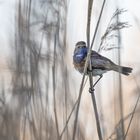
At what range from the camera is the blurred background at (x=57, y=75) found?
1.63 meters

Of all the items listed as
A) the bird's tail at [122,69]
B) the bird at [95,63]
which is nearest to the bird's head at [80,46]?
the bird at [95,63]

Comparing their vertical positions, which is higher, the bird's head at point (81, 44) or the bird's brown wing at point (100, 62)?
the bird's head at point (81, 44)

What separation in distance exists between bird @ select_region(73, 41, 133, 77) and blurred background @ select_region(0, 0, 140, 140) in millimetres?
16

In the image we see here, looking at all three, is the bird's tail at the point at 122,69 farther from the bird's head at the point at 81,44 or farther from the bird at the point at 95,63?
the bird's head at the point at 81,44

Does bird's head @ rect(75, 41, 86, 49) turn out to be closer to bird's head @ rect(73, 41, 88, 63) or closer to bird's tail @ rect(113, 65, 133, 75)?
bird's head @ rect(73, 41, 88, 63)

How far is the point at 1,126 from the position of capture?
1697mm

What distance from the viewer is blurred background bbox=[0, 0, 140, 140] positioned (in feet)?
5.36

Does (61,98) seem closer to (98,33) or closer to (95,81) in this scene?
(95,81)

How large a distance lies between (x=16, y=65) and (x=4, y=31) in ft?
0.34

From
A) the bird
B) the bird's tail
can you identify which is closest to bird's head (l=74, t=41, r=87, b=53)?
the bird

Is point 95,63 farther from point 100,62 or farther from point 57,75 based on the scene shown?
point 57,75

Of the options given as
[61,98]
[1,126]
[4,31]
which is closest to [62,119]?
[61,98]

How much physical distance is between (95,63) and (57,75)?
0.41 ft

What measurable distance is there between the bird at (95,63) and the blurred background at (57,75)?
16mm
